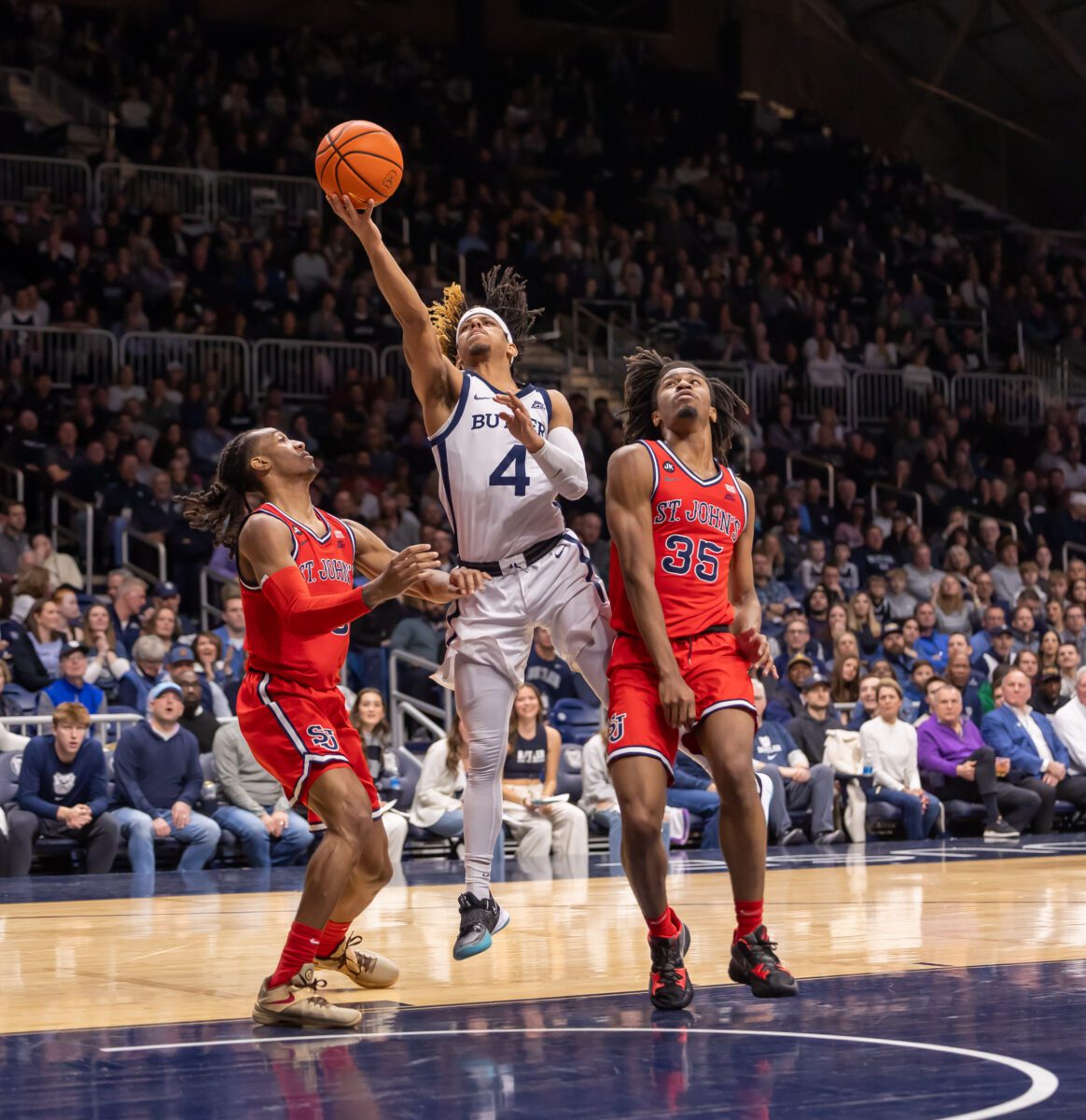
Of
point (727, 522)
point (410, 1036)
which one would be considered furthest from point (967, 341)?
point (410, 1036)

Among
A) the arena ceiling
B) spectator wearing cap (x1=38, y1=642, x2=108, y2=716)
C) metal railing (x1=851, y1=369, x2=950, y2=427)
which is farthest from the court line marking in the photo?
the arena ceiling

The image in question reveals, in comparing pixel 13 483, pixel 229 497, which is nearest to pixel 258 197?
pixel 13 483

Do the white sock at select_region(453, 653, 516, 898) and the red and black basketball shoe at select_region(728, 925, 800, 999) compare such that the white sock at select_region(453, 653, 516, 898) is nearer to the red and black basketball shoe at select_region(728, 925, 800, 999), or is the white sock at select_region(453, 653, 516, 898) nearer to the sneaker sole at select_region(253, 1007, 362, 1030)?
the red and black basketball shoe at select_region(728, 925, 800, 999)

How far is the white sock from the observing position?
19.5ft

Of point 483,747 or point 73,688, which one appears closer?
point 483,747

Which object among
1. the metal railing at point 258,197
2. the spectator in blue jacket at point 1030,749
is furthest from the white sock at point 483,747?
the metal railing at point 258,197

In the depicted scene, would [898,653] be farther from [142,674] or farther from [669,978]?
[669,978]

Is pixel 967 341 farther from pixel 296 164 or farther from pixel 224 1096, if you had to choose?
pixel 224 1096

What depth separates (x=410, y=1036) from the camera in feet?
15.3

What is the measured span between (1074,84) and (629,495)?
74.4 ft

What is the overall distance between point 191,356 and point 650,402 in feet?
38.4

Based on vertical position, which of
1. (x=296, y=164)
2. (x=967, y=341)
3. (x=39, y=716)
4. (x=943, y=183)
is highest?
(x=943, y=183)

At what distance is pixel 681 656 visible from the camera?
5539mm

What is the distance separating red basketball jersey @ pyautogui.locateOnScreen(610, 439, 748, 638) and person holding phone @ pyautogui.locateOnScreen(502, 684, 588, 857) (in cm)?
567
